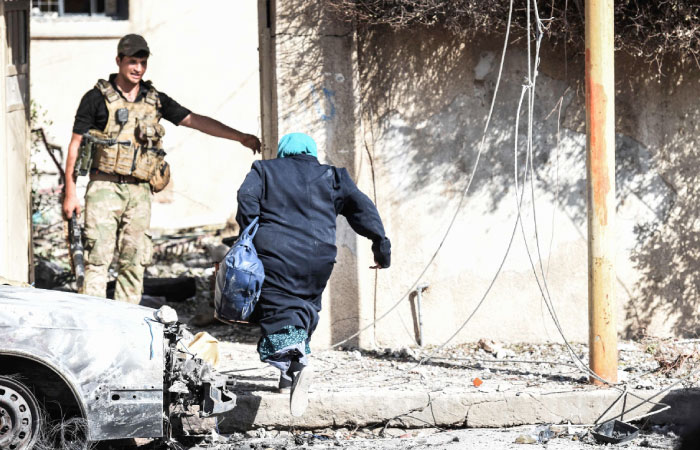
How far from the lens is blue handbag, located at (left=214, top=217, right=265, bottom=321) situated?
4.98m

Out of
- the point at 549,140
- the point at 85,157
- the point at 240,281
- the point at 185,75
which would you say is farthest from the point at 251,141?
the point at 185,75

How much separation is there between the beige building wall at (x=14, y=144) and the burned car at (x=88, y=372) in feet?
7.62

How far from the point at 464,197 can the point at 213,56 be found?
21.5ft

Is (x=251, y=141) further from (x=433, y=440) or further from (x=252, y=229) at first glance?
(x=433, y=440)

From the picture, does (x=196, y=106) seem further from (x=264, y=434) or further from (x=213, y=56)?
(x=264, y=434)

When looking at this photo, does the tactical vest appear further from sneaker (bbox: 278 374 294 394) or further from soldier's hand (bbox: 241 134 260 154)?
sneaker (bbox: 278 374 294 394)

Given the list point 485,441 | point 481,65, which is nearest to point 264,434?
point 485,441

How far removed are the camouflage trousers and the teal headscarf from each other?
1.61 m

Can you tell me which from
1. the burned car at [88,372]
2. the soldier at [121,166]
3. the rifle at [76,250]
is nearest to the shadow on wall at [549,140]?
the soldier at [121,166]

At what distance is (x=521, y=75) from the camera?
21.9 feet

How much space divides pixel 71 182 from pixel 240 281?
1.98m

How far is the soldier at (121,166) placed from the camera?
21.1ft

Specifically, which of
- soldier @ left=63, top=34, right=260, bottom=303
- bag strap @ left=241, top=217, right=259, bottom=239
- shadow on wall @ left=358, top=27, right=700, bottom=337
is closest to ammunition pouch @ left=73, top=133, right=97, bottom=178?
soldier @ left=63, top=34, right=260, bottom=303

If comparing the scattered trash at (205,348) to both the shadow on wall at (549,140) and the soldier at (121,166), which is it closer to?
the soldier at (121,166)
